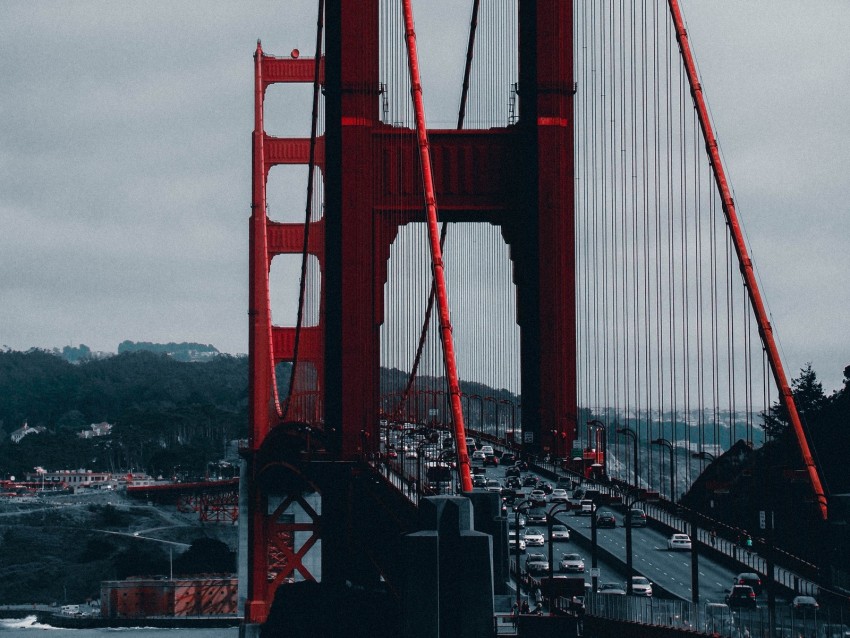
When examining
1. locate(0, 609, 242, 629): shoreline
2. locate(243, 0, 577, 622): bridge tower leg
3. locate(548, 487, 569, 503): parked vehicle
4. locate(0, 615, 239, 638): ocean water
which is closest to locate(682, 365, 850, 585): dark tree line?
locate(548, 487, 569, 503): parked vehicle

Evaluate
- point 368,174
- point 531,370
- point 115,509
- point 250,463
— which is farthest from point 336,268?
point 115,509

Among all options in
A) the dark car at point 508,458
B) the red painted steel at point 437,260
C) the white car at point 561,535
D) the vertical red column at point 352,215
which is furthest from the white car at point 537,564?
the red painted steel at point 437,260

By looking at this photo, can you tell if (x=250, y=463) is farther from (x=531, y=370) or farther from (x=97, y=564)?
(x=97, y=564)

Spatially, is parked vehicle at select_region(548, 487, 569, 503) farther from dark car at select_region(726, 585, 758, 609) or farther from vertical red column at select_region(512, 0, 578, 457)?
dark car at select_region(726, 585, 758, 609)

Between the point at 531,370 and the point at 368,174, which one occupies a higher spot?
the point at 368,174

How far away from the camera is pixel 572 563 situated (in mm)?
35094

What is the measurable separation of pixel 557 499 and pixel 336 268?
19.3 feet

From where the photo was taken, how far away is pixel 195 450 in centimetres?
18000

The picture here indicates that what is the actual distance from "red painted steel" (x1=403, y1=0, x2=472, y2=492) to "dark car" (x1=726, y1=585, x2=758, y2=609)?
368cm

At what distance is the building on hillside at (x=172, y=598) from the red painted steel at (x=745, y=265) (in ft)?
289

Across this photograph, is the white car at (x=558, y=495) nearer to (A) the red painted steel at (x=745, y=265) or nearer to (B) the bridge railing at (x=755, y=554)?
(B) the bridge railing at (x=755, y=554)

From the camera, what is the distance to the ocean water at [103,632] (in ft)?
329

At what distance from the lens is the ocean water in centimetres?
10038

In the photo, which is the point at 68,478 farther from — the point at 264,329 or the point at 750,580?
the point at 750,580
